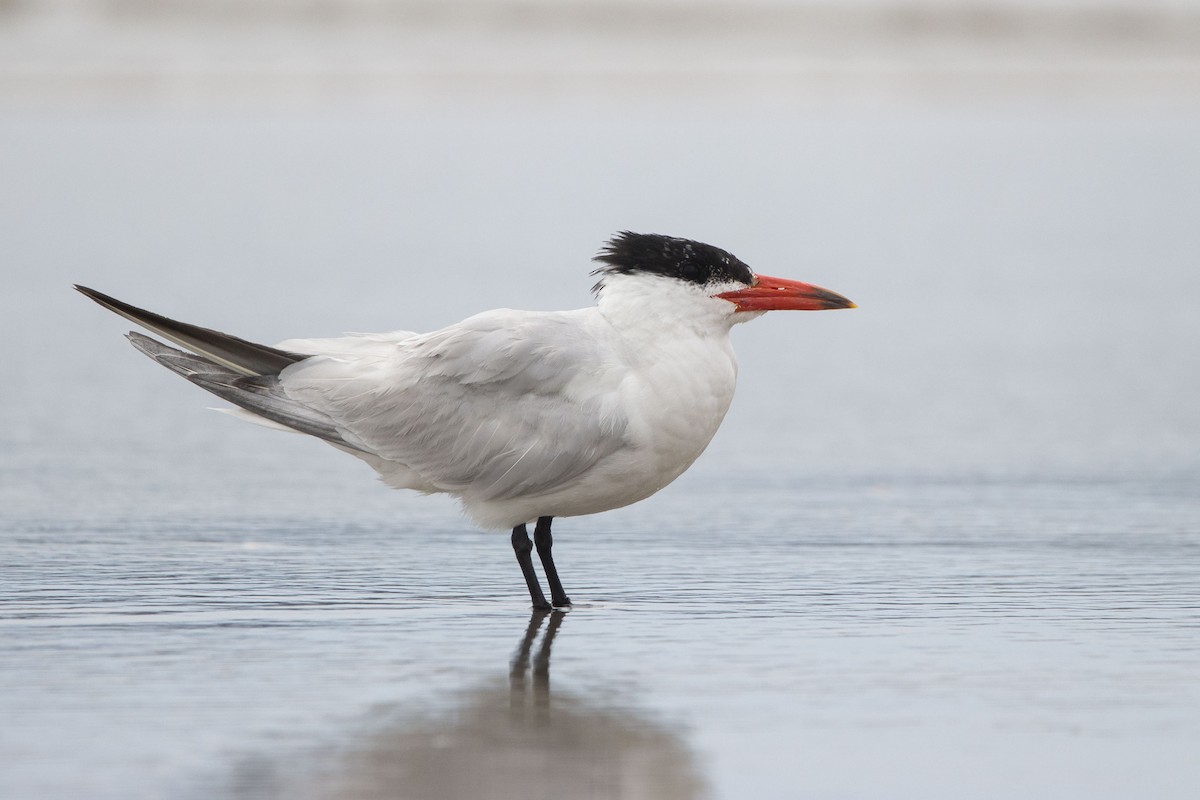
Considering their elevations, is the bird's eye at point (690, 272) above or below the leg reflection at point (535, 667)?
above

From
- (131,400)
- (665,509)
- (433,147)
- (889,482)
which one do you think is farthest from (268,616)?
(433,147)

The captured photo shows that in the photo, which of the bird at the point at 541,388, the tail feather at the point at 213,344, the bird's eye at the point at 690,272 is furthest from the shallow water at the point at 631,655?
the bird's eye at the point at 690,272

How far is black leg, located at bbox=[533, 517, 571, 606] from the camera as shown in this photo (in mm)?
5133

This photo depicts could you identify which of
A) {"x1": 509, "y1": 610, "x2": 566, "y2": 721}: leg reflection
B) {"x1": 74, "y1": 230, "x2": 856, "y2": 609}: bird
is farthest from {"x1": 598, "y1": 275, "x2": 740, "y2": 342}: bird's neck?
{"x1": 509, "y1": 610, "x2": 566, "y2": 721}: leg reflection

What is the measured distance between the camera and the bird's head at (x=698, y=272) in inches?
205

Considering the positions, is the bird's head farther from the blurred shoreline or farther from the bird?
the blurred shoreline

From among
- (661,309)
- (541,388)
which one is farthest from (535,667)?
(661,309)

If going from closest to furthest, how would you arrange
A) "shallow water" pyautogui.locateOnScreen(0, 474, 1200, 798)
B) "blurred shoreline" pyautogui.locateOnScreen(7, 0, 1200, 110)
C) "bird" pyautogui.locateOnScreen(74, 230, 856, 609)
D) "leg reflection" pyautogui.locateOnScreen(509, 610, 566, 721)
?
1. "shallow water" pyautogui.locateOnScreen(0, 474, 1200, 798)
2. "leg reflection" pyautogui.locateOnScreen(509, 610, 566, 721)
3. "bird" pyautogui.locateOnScreen(74, 230, 856, 609)
4. "blurred shoreline" pyautogui.locateOnScreen(7, 0, 1200, 110)

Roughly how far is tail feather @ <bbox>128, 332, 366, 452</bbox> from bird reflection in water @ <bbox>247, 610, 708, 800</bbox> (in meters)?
1.40

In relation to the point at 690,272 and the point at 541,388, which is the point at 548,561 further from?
the point at 690,272

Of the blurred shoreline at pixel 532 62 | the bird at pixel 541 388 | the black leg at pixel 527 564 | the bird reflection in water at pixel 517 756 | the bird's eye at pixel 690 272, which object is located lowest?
the bird reflection in water at pixel 517 756

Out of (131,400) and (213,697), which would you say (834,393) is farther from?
(213,697)

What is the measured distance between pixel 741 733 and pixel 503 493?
4.77 feet

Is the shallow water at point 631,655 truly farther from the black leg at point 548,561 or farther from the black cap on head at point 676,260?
the black cap on head at point 676,260
